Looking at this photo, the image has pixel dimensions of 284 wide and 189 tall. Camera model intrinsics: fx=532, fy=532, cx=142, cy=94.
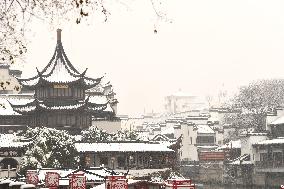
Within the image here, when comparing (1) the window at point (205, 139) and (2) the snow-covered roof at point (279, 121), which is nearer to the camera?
(2) the snow-covered roof at point (279, 121)

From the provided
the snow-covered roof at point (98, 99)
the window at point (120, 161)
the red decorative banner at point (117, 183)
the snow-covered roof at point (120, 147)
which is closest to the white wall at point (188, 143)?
the snow-covered roof at point (98, 99)

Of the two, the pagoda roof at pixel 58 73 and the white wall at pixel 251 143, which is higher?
the pagoda roof at pixel 58 73

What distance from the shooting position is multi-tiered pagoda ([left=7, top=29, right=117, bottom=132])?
155 ft

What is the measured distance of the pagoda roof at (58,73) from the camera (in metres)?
48.9

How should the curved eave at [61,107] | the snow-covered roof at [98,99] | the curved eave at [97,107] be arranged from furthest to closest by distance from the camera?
the snow-covered roof at [98,99] → the curved eave at [97,107] → the curved eave at [61,107]

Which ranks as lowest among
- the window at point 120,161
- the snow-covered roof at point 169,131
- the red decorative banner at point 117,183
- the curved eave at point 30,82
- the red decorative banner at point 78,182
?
the window at point 120,161

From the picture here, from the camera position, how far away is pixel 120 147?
43.0 metres

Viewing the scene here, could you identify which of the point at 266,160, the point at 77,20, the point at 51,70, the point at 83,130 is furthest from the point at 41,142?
the point at 77,20

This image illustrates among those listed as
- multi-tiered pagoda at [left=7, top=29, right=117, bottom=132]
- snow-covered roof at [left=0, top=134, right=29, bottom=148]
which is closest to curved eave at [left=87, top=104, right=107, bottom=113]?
multi-tiered pagoda at [left=7, top=29, right=117, bottom=132]

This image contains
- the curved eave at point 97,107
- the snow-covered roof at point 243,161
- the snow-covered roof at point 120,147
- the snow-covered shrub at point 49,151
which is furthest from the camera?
the snow-covered roof at point 243,161

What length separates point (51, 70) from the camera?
50.3 meters

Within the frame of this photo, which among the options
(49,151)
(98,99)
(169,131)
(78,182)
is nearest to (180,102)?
(169,131)

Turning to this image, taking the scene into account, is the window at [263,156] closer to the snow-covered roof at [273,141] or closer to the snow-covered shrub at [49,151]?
the snow-covered roof at [273,141]

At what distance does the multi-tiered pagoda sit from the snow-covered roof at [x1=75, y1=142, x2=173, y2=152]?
215 inches
